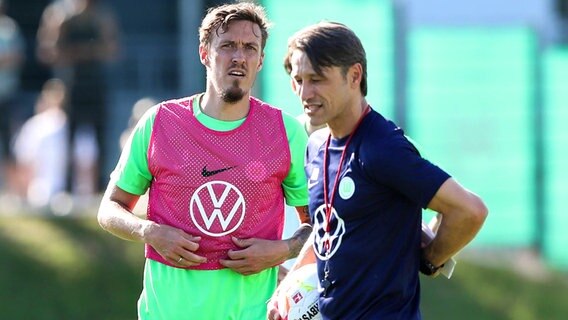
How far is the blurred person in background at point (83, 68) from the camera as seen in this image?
13.6m

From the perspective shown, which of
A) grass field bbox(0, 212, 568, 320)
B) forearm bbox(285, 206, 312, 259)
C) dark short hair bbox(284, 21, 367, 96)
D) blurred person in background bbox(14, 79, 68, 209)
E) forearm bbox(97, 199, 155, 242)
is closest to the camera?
dark short hair bbox(284, 21, 367, 96)

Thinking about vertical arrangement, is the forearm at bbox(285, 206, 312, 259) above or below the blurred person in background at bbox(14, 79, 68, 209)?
above

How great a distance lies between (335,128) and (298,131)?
629 millimetres

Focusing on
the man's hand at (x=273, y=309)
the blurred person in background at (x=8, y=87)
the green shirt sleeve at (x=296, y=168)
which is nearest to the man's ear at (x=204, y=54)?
Result: the green shirt sleeve at (x=296, y=168)

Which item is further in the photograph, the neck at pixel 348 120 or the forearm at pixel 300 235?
the forearm at pixel 300 235

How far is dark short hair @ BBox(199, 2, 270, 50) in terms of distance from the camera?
6.00 meters

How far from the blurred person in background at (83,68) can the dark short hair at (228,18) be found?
7664 mm

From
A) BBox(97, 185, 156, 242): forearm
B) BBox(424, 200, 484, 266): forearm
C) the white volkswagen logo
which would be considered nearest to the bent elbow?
BBox(424, 200, 484, 266): forearm

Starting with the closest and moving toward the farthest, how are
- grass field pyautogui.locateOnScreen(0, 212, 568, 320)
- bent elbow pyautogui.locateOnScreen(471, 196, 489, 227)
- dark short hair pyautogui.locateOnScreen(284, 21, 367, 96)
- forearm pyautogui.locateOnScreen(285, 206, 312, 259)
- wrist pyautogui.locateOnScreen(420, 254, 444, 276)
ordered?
bent elbow pyautogui.locateOnScreen(471, 196, 489, 227), dark short hair pyautogui.locateOnScreen(284, 21, 367, 96), wrist pyautogui.locateOnScreen(420, 254, 444, 276), forearm pyautogui.locateOnScreen(285, 206, 312, 259), grass field pyautogui.locateOnScreen(0, 212, 568, 320)

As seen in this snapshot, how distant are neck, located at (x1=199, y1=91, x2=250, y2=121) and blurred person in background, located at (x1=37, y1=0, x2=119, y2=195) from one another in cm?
767

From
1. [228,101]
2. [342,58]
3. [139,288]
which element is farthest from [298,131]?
[139,288]

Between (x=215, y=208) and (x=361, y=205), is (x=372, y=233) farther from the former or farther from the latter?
(x=215, y=208)

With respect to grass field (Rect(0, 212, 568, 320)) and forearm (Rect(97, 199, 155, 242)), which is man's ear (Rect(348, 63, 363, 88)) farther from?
grass field (Rect(0, 212, 568, 320))

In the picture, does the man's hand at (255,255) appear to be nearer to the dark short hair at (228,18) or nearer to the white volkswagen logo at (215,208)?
the white volkswagen logo at (215,208)
